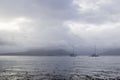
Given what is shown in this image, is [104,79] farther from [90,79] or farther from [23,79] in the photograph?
[23,79]

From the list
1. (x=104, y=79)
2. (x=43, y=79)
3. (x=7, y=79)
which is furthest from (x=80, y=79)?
(x=7, y=79)

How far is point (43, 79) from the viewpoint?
2931 inches

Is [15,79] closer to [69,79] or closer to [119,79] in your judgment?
[69,79]

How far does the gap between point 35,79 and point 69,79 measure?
1220 cm

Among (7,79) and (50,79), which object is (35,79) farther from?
(7,79)

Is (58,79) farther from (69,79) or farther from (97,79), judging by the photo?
(97,79)

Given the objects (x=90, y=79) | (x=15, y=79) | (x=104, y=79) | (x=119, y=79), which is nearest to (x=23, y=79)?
(x=15, y=79)

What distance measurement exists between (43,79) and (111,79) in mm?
24805

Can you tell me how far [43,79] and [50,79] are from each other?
2.51 metres

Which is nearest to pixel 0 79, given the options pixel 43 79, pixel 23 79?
pixel 23 79

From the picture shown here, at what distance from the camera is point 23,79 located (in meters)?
74.1

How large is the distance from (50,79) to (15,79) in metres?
12.5

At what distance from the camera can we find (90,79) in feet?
248

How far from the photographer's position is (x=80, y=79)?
75.8 meters
